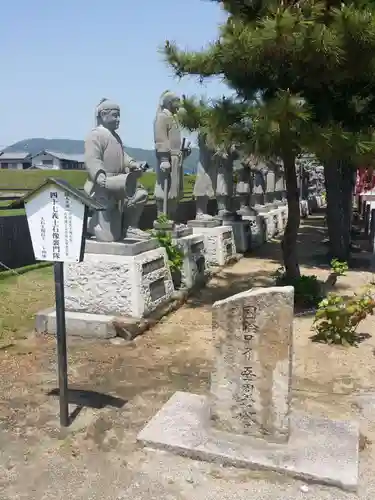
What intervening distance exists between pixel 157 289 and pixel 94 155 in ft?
5.96

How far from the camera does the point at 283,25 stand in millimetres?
5379

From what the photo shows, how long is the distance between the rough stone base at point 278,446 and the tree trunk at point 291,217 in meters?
3.70

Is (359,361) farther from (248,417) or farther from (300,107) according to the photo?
(300,107)

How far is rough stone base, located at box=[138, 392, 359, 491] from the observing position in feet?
10.3

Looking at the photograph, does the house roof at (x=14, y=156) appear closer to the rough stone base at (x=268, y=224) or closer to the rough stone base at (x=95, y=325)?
the rough stone base at (x=268, y=224)

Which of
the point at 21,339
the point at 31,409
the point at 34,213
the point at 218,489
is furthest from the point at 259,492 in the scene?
the point at 21,339

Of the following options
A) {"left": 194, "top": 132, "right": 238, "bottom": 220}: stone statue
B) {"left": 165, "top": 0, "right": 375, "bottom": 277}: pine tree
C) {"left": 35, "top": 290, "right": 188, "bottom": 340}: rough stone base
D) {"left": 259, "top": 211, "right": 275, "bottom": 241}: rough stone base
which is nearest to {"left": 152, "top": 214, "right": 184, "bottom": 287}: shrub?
{"left": 35, "top": 290, "right": 188, "bottom": 340}: rough stone base

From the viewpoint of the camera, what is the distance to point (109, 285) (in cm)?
599

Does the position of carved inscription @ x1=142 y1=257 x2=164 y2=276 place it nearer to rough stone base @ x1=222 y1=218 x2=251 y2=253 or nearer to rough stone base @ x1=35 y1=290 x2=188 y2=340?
rough stone base @ x1=35 y1=290 x2=188 y2=340

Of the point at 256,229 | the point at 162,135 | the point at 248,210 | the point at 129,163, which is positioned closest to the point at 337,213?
the point at 256,229

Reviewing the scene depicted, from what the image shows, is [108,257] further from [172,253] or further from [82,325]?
[172,253]

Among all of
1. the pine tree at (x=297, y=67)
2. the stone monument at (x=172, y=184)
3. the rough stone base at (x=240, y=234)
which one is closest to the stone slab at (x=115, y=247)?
the stone monument at (x=172, y=184)

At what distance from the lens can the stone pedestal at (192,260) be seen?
304 inches

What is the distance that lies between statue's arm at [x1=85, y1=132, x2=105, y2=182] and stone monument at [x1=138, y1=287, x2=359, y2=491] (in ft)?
9.88
